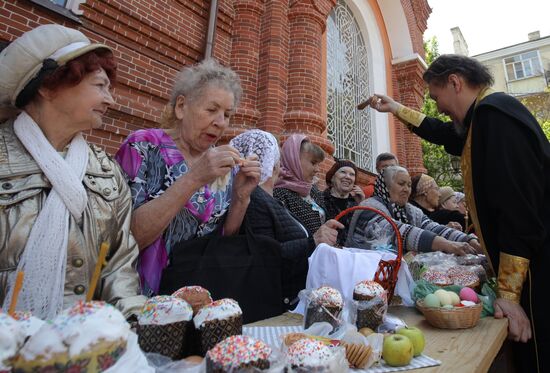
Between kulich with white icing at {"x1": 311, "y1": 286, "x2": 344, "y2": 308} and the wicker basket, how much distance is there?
0.51 metres

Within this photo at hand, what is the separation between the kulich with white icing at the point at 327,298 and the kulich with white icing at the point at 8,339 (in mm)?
922

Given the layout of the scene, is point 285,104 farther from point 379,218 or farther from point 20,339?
point 20,339

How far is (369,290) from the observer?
4.56 ft

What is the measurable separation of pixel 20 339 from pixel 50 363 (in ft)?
0.34


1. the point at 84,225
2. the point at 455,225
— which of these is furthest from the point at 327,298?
the point at 455,225

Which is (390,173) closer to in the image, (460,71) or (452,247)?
(452,247)

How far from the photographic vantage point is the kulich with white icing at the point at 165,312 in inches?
36.4

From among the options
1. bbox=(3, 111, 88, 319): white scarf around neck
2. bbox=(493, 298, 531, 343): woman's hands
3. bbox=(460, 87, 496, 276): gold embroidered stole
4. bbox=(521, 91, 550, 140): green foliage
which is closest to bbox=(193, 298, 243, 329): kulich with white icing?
bbox=(3, 111, 88, 319): white scarf around neck

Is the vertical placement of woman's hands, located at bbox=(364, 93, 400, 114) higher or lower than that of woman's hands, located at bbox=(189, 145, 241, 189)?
higher

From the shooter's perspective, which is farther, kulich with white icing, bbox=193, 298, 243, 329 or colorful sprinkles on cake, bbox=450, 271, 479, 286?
colorful sprinkles on cake, bbox=450, 271, 479, 286

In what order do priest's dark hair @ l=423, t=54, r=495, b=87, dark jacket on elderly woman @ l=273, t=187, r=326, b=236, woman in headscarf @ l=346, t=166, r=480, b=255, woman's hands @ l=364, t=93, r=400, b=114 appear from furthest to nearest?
woman's hands @ l=364, t=93, r=400, b=114 → dark jacket on elderly woman @ l=273, t=187, r=326, b=236 → woman in headscarf @ l=346, t=166, r=480, b=255 → priest's dark hair @ l=423, t=54, r=495, b=87

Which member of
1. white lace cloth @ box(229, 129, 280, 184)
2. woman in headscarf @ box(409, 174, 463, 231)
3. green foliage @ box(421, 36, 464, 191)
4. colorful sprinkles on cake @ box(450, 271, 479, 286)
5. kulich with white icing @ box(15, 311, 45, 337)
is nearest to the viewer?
kulich with white icing @ box(15, 311, 45, 337)

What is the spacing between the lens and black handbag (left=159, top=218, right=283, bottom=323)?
140 cm

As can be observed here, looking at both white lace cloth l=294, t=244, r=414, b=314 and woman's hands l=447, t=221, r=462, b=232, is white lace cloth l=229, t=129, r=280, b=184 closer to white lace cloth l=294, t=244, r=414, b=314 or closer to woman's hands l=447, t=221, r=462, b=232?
white lace cloth l=294, t=244, r=414, b=314
